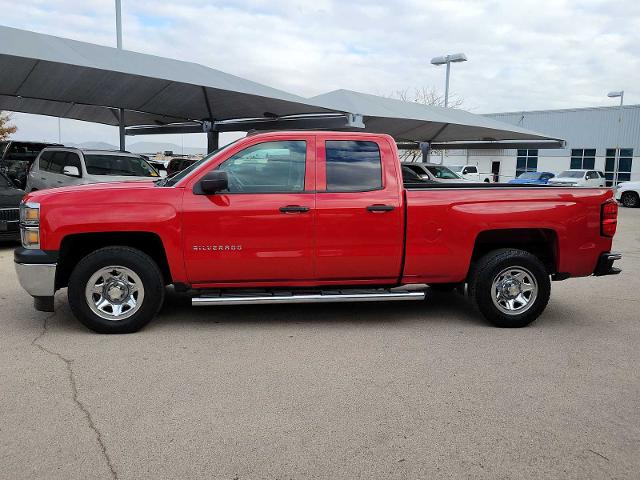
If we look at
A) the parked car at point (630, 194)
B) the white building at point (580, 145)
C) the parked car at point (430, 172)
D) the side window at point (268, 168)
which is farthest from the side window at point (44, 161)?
the white building at point (580, 145)

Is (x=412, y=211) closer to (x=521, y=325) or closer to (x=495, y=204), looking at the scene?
(x=495, y=204)

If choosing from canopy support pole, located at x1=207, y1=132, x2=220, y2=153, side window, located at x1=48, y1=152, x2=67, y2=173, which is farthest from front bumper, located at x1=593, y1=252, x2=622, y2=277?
canopy support pole, located at x1=207, y1=132, x2=220, y2=153

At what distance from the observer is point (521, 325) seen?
559 centimetres

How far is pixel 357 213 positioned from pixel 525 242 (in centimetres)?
183

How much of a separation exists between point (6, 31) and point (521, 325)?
11942 millimetres

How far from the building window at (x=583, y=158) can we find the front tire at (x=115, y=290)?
43043 mm

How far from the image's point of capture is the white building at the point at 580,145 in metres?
39.4

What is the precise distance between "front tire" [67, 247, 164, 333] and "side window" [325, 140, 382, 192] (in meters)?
1.87

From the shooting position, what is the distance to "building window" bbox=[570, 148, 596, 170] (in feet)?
137

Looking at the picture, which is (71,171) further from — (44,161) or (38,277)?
(38,277)

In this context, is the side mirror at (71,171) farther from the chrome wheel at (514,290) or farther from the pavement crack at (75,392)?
the chrome wheel at (514,290)

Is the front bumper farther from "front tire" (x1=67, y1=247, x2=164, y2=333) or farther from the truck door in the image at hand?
"front tire" (x1=67, y1=247, x2=164, y2=333)

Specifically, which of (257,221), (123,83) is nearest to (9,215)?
(257,221)

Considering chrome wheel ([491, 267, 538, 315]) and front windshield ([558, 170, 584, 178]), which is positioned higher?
front windshield ([558, 170, 584, 178])
